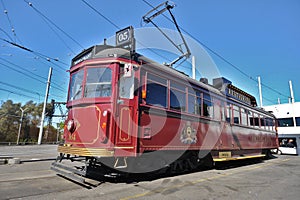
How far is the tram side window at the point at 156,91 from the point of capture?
18.9ft

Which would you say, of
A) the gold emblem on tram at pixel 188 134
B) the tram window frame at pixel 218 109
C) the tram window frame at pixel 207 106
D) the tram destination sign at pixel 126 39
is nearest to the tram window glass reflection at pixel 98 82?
the tram destination sign at pixel 126 39

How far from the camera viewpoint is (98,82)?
5.43m

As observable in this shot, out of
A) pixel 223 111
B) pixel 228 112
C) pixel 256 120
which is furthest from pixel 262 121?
pixel 223 111

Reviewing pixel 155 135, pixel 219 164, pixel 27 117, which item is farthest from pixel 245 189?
pixel 27 117

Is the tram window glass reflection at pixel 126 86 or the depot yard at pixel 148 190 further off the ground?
the tram window glass reflection at pixel 126 86

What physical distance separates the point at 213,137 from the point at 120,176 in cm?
389

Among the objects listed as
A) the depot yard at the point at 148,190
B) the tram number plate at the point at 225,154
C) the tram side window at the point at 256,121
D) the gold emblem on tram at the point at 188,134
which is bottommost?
the depot yard at the point at 148,190

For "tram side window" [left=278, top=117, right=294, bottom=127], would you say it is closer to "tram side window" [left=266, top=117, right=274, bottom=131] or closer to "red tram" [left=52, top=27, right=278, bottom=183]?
"tram side window" [left=266, top=117, right=274, bottom=131]

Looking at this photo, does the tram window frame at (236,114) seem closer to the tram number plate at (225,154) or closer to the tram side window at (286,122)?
the tram number plate at (225,154)

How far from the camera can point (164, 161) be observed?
6086mm

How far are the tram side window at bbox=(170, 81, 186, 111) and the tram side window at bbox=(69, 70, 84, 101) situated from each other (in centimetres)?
270

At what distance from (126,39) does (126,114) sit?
229cm

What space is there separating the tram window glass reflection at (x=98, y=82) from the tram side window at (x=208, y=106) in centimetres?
395

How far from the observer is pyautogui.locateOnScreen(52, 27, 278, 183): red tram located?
5012 mm
